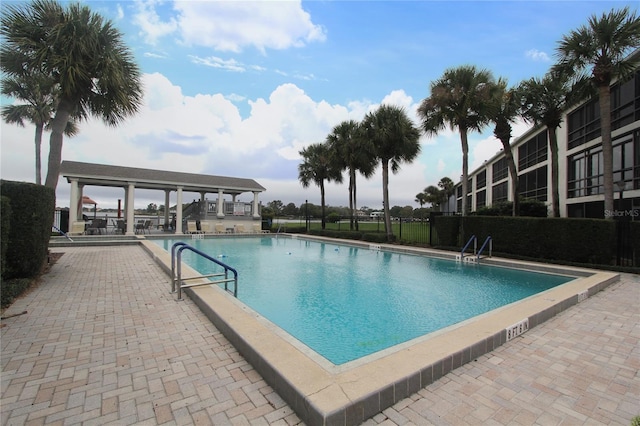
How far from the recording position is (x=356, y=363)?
8.84 ft

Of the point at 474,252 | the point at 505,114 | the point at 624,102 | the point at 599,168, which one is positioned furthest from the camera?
the point at 599,168

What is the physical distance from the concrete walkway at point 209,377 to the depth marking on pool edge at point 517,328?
0.08 metres

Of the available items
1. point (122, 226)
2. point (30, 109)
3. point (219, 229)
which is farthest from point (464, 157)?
point (30, 109)

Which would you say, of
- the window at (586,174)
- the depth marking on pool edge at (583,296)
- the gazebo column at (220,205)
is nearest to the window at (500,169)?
the window at (586,174)

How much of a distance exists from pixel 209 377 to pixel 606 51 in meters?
13.5

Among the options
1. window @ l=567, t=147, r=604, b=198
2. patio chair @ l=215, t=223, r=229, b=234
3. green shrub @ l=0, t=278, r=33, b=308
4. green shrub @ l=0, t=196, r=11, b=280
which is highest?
window @ l=567, t=147, r=604, b=198

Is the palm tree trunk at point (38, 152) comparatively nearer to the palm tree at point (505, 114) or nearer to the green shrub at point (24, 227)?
the green shrub at point (24, 227)

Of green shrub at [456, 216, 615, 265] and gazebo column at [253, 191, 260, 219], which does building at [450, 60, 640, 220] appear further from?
gazebo column at [253, 191, 260, 219]

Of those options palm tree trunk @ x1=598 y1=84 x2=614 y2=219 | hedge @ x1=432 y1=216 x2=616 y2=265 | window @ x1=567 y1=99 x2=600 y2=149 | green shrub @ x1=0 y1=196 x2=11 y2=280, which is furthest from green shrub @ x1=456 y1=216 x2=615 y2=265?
green shrub @ x1=0 y1=196 x2=11 y2=280

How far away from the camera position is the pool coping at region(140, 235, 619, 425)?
210 centimetres

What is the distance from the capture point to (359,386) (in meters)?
2.25

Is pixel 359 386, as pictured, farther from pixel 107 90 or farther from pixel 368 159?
pixel 368 159

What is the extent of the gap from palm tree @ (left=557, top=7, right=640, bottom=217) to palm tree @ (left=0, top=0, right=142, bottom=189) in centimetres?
1358

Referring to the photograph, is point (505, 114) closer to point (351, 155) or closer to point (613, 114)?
point (613, 114)
